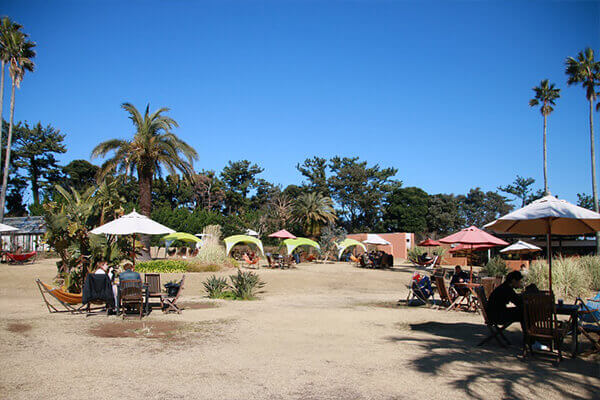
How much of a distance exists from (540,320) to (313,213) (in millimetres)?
33454

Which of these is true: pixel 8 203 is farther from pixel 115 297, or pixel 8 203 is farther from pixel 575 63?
pixel 575 63

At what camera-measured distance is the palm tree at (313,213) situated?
39.5 metres

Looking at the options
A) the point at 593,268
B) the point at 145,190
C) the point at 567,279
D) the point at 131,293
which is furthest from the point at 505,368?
the point at 145,190

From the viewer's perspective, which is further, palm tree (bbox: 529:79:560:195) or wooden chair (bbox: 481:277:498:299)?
palm tree (bbox: 529:79:560:195)

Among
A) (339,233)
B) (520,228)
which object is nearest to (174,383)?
(520,228)

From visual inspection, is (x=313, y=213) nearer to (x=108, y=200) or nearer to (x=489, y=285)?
(x=108, y=200)

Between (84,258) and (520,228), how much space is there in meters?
10.4

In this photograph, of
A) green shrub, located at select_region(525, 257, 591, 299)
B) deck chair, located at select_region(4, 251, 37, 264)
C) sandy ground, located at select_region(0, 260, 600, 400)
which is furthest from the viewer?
deck chair, located at select_region(4, 251, 37, 264)

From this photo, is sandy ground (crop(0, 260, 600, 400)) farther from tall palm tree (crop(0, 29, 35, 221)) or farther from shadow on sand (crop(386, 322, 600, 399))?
tall palm tree (crop(0, 29, 35, 221))

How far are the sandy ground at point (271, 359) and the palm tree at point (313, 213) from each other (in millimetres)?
29386

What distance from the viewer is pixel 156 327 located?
7957 millimetres

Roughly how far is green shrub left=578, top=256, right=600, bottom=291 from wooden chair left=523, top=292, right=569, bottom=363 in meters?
9.92

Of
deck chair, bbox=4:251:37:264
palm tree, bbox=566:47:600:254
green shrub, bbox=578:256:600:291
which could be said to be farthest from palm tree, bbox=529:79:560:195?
deck chair, bbox=4:251:37:264

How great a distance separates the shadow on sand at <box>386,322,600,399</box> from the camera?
4.61 meters
